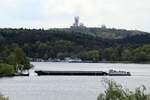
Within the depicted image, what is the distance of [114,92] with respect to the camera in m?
35.4

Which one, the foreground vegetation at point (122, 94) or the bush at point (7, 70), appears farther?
the bush at point (7, 70)

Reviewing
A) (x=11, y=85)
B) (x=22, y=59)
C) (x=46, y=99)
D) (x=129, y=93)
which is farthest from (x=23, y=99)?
(x=22, y=59)

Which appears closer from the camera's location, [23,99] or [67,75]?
[23,99]

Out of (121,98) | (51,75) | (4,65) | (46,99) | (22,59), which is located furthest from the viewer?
(51,75)

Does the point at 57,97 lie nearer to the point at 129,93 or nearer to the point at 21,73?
the point at 129,93

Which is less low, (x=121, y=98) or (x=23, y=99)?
(x=121, y=98)

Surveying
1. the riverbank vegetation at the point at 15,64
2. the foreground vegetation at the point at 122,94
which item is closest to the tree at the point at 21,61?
the riverbank vegetation at the point at 15,64

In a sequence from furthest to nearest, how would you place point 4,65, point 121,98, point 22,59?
point 22,59 < point 4,65 < point 121,98

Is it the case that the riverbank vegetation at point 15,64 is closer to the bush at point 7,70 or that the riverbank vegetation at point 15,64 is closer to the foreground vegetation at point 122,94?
the bush at point 7,70

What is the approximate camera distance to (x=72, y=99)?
8206cm

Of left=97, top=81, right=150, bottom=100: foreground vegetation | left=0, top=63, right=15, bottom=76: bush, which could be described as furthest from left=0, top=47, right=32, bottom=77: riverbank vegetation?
left=97, top=81, right=150, bottom=100: foreground vegetation

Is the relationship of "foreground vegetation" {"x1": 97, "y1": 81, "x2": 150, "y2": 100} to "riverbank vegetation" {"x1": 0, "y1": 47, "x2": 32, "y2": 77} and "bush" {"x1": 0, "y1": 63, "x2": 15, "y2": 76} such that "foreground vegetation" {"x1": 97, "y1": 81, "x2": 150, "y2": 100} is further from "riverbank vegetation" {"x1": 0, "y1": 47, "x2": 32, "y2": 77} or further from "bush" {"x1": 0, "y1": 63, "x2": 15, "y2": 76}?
"riverbank vegetation" {"x1": 0, "y1": 47, "x2": 32, "y2": 77}

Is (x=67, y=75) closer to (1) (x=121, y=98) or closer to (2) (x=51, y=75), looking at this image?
(2) (x=51, y=75)

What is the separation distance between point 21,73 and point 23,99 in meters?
72.3
